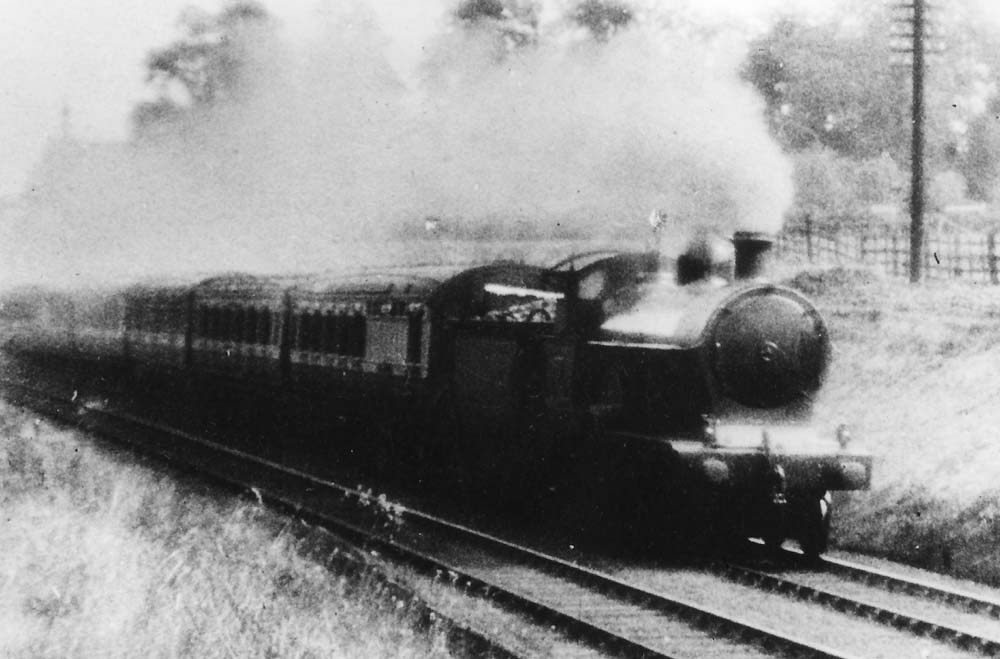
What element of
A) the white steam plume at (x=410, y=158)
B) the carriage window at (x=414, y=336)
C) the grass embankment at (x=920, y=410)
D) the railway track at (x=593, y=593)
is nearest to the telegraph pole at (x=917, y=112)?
the grass embankment at (x=920, y=410)

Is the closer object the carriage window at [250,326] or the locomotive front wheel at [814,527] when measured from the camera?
the locomotive front wheel at [814,527]

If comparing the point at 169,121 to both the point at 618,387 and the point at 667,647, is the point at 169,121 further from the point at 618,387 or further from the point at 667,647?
the point at 667,647

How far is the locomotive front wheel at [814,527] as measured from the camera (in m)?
9.78

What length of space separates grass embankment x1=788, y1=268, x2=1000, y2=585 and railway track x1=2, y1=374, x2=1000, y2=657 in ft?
4.20

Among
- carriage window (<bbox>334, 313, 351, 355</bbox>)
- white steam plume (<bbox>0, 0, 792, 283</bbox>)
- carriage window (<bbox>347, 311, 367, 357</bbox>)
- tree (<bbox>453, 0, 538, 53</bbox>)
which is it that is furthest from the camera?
tree (<bbox>453, 0, 538, 53</bbox>)

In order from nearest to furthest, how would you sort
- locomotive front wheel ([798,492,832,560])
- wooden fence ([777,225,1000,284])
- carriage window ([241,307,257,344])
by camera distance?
locomotive front wheel ([798,492,832,560]) < carriage window ([241,307,257,344]) < wooden fence ([777,225,1000,284])

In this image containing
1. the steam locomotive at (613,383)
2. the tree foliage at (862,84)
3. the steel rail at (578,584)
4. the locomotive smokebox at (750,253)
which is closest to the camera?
the steel rail at (578,584)

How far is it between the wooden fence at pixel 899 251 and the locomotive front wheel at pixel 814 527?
11586 mm

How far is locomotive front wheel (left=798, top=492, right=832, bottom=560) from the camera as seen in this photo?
32.1ft

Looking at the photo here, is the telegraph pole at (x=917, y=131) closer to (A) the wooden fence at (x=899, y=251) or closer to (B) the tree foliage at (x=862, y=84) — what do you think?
(A) the wooden fence at (x=899, y=251)

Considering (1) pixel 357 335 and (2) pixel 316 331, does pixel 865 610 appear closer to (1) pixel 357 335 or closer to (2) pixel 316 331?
(1) pixel 357 335

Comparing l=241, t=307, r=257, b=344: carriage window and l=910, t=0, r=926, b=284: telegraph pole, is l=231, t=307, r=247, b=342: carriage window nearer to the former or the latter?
l=241, t=307, r=257, b=344: carriage window

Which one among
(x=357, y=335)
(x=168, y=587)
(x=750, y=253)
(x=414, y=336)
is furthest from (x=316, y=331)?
(x=168, y=587)

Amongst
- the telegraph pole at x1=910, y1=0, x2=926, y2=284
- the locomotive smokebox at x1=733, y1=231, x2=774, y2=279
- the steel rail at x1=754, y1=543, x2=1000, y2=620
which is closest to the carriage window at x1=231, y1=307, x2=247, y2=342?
the locomotive smokebox at x1=733, y1=231, x2=774, y2=279
